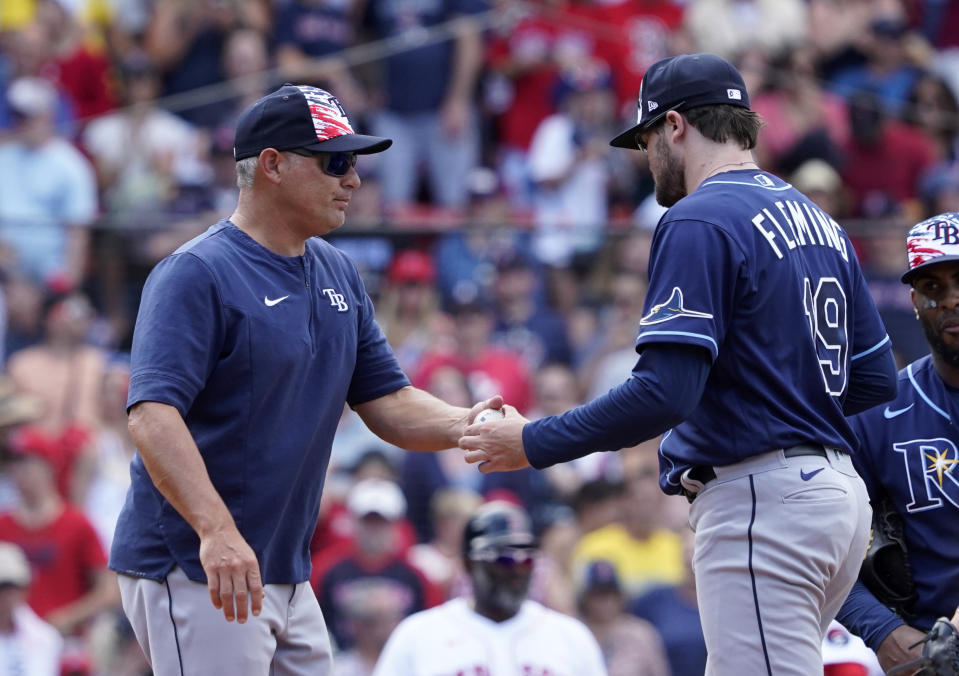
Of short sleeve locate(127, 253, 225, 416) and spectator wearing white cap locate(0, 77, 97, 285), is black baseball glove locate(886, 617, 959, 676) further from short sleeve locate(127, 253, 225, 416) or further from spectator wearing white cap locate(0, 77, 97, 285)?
spectator wearing white cap locate(0, 77, 97, 285)

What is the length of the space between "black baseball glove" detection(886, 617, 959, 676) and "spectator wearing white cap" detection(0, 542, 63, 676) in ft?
15.8

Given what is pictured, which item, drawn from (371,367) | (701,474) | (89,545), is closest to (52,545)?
(89,545)

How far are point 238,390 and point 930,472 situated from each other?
2.07 metres

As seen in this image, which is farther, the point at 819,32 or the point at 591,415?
the point at 819,32

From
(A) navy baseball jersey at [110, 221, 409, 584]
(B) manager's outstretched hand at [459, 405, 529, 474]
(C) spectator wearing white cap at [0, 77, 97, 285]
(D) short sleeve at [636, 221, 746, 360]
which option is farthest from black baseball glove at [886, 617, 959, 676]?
(C) spectator wearing white cap at [0, 77, 97, 285]

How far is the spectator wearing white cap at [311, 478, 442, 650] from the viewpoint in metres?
7.73

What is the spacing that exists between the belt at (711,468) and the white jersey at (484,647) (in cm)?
262

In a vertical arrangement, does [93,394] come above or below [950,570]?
above

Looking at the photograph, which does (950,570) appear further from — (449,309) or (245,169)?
(449,309)

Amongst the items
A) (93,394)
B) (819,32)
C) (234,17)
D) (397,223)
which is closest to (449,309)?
(397,223)

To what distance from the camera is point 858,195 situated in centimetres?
1093

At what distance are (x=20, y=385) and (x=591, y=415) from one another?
5.31 metres

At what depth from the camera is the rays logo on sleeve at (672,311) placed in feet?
12.0

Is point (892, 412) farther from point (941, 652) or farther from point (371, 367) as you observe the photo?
point (371, 367)
